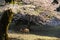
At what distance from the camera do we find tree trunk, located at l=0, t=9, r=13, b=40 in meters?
14.0

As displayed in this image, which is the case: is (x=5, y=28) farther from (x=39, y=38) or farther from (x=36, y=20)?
(x=36, y=20)

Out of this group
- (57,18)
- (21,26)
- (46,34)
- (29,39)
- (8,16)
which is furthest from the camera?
(57,18)

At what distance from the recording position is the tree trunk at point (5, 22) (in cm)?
1395

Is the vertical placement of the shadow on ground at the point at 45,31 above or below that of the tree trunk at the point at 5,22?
below

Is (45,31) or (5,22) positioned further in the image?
(45,31)

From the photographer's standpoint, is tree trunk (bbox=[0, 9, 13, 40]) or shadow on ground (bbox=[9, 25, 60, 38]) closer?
tree trunk (bbox=[0, 9, 13, 40])

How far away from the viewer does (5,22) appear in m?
14.3

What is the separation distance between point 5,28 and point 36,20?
35.2ft

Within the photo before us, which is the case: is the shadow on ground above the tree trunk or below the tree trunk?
below

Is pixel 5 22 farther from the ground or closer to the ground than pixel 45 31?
farther from the ground

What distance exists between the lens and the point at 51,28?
27.3 metres

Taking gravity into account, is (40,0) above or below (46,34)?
above

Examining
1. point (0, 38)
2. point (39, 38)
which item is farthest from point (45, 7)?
point (0, 38)

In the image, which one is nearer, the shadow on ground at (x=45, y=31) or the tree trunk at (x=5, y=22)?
the tree trunk at (x=5, y=22)
